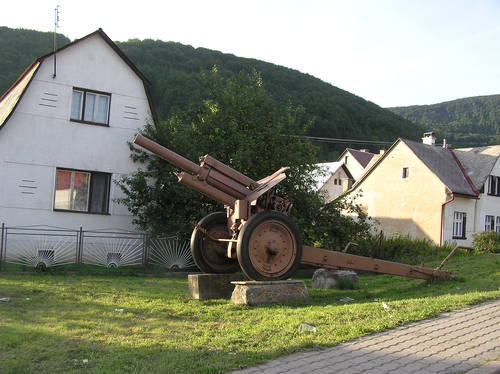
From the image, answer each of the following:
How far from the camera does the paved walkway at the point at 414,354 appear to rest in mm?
5352

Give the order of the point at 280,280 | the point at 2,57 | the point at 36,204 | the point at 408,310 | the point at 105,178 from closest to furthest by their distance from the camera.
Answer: the point at 408,310 → the point at 280,280 → the point at 36,204 → the point at 105,178 → the point at 2,57

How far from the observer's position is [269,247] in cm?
952

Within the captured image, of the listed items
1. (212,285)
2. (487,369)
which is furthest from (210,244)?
(487,369)

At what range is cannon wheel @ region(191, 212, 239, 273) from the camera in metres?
10.6

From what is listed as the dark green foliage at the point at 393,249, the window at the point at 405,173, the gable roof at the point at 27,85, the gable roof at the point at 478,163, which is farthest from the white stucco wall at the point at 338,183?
the gable roof at the point at 27,85

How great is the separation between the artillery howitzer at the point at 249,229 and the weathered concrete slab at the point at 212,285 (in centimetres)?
45

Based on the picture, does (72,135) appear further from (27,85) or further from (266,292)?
(266,292)

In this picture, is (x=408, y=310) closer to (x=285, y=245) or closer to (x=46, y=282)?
(x=285, y=245)

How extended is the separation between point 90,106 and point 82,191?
2761 millimetres

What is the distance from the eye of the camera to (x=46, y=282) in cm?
1227

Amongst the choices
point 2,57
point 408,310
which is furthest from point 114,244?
point 2,57

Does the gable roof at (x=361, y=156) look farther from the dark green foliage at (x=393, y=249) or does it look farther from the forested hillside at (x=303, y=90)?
the dark green foliage at (x=393, y=249)

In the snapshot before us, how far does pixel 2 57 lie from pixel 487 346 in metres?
34.1

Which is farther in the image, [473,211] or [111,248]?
[473,211]
